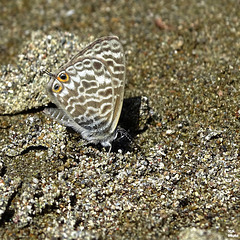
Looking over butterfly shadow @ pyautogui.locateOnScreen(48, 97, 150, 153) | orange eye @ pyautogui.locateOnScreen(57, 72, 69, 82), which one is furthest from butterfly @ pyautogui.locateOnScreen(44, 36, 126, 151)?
butterfly shadow @ pyautogui.locateOnScreen(48, 97, 150, 153)

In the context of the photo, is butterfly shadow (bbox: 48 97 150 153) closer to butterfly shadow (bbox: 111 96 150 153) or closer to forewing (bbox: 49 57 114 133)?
butterfly shadow (bbox: 111 96 150 153)

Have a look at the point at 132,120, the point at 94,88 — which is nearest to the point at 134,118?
the point at 132,120

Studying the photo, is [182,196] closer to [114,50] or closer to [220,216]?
[220,216]

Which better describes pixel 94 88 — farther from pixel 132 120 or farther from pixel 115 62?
pixel 132 120

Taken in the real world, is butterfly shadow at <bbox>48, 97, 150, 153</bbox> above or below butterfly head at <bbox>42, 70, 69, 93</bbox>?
below

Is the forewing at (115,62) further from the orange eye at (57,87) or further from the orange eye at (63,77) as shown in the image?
the orange eye at (57,87)

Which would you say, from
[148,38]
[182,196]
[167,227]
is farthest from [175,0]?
[167,227]

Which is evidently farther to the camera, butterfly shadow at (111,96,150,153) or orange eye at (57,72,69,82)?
butterfly shadow at (111,96,150,153)

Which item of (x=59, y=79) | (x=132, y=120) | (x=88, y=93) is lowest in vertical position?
(x=132, y=120)
